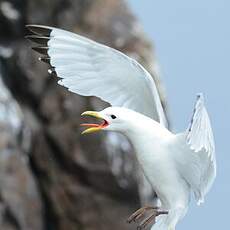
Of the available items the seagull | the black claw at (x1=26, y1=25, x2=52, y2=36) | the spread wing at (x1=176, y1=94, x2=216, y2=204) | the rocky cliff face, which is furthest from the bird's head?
the rocky cliff face

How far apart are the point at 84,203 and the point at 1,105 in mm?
785

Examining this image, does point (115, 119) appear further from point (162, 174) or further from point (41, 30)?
point (41, 30)

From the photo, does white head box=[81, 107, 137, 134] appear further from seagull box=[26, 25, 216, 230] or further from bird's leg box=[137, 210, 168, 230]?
bird's leg box=[137, 210, 168, 230]

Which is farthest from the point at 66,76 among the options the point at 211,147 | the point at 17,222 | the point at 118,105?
the point at 17,222

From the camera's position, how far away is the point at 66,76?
85.4 inches

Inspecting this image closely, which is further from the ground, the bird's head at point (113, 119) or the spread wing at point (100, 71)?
the spread wing at point (100, 71)

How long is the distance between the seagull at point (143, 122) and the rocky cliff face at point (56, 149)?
3.61 m

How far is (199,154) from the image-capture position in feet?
6.47

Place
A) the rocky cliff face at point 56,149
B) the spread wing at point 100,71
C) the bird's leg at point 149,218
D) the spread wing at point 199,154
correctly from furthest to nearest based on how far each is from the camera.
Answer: the rocky cliff face at point 56,149 → the spread wing at point 100,71 → the bird's leg at point 149,218 → the spread wing at point 199,154

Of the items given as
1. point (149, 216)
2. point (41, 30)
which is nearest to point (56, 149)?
point (41, 30)

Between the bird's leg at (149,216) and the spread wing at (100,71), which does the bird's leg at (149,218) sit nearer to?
the bird's leg at (149,216)

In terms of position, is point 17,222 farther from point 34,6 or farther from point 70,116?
point 34,6

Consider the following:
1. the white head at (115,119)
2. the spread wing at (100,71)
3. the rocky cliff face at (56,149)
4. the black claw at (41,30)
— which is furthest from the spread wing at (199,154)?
the rocky cliff face at (56,149)

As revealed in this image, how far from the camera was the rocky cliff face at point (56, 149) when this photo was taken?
19.5ft
